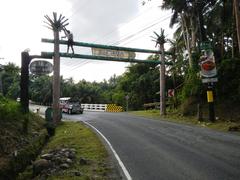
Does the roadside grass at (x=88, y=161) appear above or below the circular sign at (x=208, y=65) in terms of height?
below

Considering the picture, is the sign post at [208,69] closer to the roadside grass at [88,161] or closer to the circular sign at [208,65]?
the circular sign at [208,65]

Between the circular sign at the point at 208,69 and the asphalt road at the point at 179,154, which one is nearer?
the asphalt road at the point at 179,154

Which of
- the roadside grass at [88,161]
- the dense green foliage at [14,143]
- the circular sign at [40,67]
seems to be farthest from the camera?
the circular sign at [40,67]

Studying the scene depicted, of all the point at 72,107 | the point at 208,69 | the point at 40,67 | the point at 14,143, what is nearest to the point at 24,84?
the point at 40,67

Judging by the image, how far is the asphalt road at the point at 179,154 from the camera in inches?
417

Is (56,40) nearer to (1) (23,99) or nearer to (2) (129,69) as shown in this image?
(1) (23,99)

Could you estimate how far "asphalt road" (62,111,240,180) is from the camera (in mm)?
10602

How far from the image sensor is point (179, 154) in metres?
13.7

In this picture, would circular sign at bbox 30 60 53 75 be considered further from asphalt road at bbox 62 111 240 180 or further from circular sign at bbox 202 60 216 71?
circular sign at bbox 202 60 216 71

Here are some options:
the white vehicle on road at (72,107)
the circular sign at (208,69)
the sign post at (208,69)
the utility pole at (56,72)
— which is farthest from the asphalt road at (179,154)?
the white vehicle on road at (72,107)

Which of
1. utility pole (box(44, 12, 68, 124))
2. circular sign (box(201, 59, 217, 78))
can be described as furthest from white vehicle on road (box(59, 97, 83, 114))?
circular sign (box(201, 59, 217, 78))

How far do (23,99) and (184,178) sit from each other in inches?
595

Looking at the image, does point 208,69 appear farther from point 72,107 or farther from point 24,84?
point 72,107

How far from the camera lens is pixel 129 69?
237 ft
